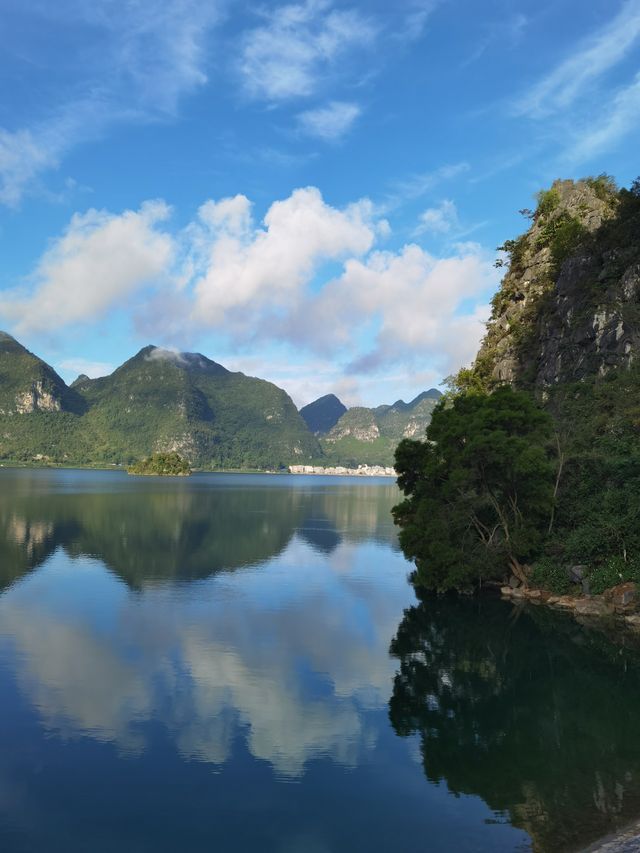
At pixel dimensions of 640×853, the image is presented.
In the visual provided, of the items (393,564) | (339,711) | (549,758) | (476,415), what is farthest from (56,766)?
(393,564)

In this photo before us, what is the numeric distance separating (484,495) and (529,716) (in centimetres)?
2051

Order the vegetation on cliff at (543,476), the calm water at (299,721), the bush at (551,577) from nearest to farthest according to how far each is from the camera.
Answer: the calm water at (299,721), the vegetation on cliff at (543,476), the bush at (551,577)

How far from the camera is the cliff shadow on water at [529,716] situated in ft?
53.6

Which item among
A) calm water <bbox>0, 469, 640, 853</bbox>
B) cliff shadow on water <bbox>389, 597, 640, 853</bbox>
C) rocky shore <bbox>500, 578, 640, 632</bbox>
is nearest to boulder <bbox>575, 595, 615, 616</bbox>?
rocky shore <bbox>500, 578, 640, 632</bbox>

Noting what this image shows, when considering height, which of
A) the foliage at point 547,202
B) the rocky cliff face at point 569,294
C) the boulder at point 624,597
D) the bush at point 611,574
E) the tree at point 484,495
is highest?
the foliage at point 547,202

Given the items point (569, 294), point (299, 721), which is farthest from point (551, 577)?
point (569, 294)

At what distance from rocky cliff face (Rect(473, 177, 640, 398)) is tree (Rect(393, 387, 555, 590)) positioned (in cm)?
1668

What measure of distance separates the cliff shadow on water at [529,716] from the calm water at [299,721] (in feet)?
0.32

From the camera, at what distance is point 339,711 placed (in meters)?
22.9

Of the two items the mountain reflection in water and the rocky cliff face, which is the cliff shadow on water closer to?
the mountain reflection in water

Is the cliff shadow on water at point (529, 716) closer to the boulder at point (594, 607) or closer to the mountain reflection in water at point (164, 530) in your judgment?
the boulder at point (594, 607)

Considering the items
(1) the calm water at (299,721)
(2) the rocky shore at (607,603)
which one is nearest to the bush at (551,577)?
(2) the rocky shore at (607,603)

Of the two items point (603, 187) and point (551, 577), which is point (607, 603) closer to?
point (551, 577)

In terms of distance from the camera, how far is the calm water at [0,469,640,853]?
606 inches
